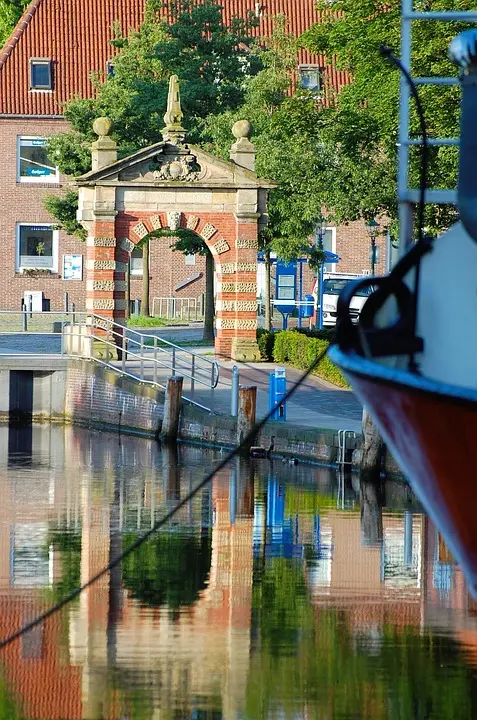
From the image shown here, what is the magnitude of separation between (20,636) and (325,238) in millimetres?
49678

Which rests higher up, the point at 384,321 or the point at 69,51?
the point at 69,51

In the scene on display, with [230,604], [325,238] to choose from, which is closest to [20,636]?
[230,604]

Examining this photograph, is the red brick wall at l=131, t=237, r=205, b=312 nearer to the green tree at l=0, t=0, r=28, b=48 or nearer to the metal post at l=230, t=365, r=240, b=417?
the green tree at l=0, t=0, r=28, b=48

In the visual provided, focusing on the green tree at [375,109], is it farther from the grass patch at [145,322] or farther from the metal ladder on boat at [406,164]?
the metal ladder on boat at [406,164]

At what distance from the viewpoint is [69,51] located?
62719mm

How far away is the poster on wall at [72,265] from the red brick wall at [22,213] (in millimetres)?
1567

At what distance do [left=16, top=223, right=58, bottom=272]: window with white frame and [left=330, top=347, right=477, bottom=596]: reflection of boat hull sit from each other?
2071 inches

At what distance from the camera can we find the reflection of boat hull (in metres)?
9.25

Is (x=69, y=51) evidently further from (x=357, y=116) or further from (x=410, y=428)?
(x=410, y=428)

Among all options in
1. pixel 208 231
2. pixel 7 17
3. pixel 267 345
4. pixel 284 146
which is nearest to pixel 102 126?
pixel 208 231

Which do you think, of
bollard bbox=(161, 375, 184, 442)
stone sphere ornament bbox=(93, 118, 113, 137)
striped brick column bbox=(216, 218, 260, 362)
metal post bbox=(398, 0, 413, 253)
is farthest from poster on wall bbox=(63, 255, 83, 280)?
metal post bbox=(398, 0, 413, 253)

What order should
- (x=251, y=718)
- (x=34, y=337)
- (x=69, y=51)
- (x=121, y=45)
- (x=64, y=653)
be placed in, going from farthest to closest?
1. (x=69, y=51)
2. (x=121, y=45)
3. (x=34, y=337)
4. (x=64, y=653)
5. (x=251, y=718)

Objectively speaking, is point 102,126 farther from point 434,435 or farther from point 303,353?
point 434,435

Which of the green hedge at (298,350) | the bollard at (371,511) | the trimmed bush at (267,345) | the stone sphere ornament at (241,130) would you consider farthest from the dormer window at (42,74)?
the bollard at (371,511)
